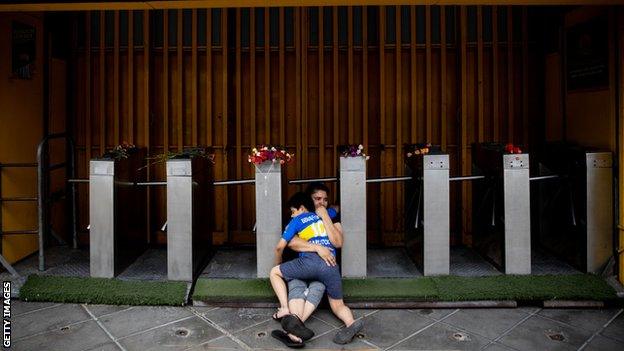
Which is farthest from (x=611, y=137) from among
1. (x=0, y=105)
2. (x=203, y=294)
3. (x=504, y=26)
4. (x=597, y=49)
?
(x=0, y=105)

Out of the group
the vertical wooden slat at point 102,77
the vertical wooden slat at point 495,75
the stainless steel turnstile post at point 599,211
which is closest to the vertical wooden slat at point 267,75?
the vertical wooden slat at point 102,77

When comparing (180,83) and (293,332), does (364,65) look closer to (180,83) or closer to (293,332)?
(180,83)

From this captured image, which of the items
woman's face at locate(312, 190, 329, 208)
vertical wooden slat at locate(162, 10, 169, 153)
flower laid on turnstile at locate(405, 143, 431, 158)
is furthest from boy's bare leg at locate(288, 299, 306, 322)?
vertical wooden slat at locate(162, 10, 169, 153)

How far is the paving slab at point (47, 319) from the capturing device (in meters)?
5.04

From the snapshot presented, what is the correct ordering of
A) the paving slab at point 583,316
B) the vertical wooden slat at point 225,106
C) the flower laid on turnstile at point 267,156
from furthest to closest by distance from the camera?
the vertical wooden slat at point 225,106 → the flower laid on turnstile at point 267,156 → the paving slab at point 583,316

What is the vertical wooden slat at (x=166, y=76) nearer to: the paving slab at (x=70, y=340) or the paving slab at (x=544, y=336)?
the paving slab at (x=70, y=340)

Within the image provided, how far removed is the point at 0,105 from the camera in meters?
6.43

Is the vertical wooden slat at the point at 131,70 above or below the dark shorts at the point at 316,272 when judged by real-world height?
above

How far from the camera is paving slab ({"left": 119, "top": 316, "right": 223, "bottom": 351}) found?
472 centimetres

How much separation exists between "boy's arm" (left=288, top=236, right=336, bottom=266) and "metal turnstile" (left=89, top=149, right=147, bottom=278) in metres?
2.13

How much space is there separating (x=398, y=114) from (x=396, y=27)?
4.05 ft

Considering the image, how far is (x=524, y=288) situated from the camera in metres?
5.72

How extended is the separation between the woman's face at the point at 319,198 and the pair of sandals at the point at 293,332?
132 cm

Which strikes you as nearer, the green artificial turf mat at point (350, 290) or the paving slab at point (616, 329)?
the paving slab at point (616, 329)
